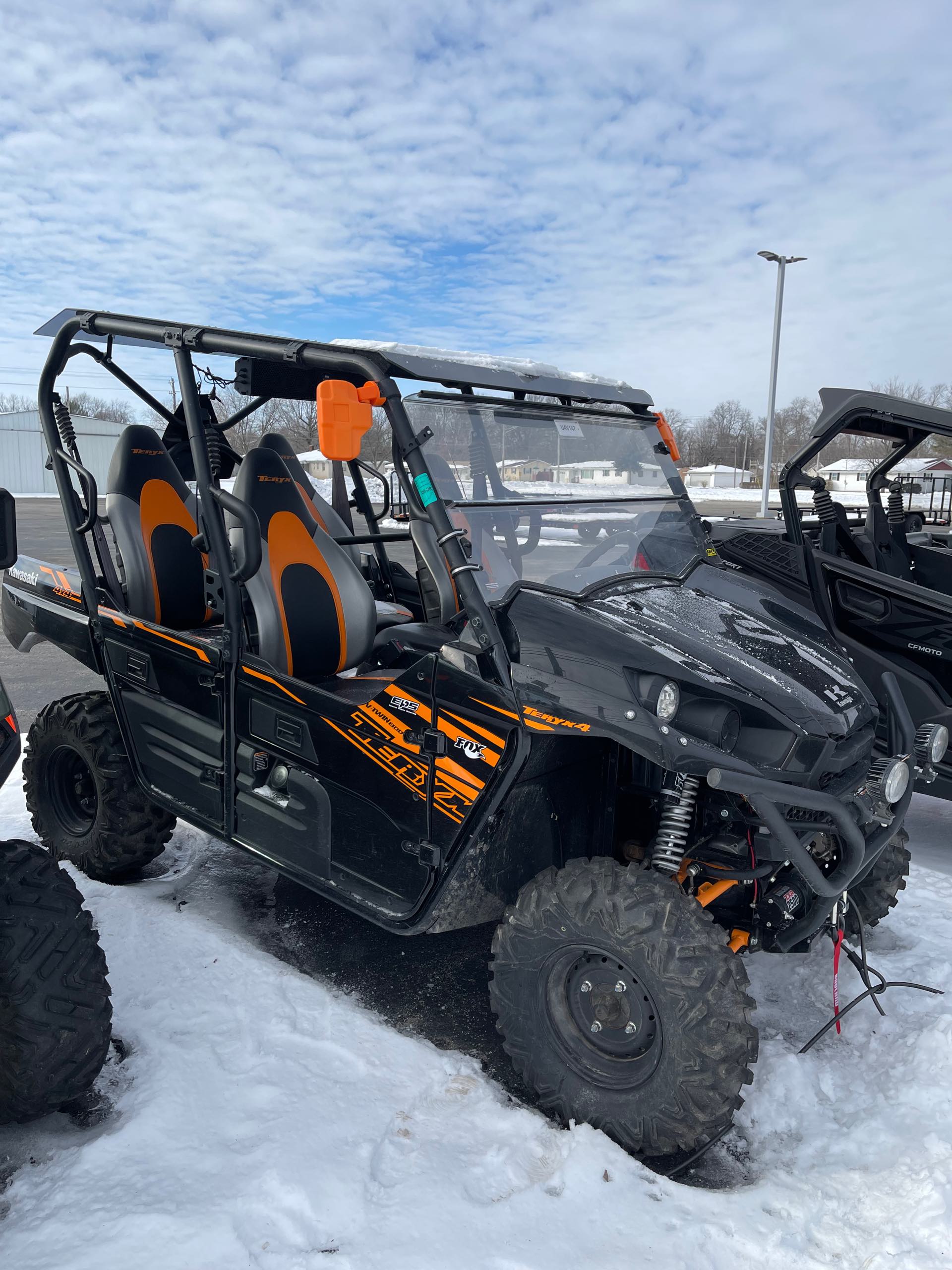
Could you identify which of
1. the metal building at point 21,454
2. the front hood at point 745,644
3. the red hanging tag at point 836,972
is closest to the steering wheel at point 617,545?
the front hood at point 745,644

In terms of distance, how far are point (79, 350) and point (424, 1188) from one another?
3.06 metres

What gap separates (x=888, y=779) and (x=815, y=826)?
30 centimetres

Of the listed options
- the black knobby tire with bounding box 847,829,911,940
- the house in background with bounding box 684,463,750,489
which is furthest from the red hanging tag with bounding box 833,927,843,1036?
the house in background with bounding box 684,463,750,489

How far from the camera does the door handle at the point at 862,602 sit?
15.0 feet

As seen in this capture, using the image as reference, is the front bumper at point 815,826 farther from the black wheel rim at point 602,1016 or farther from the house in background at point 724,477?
the house in background at point 724,477

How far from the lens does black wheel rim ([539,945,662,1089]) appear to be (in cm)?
233

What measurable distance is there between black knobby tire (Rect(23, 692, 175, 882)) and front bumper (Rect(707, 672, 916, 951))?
92.2 inches

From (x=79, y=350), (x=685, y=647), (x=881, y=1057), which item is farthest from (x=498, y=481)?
(x=881, y=1057)

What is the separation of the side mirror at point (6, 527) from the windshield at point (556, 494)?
3.61 ft

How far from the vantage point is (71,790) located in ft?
12.9

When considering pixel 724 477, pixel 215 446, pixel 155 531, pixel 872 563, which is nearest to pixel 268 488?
pixel 215 446

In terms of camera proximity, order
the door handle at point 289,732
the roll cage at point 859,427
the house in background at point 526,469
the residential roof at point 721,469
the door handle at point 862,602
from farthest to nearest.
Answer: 1. the residential roof at point 721,469
2. the door handle at point 862,602
3. the roll cage at point 859,427
4. the house in background at point 526,469
5. the door handle at point 289,732

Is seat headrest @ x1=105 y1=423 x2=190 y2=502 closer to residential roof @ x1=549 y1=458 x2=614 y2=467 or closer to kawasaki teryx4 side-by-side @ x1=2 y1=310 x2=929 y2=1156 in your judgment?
kawasaki teryx4 side-by-side @ x1=2 y1=310 x2=929 y2=1156

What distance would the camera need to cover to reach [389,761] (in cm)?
267
